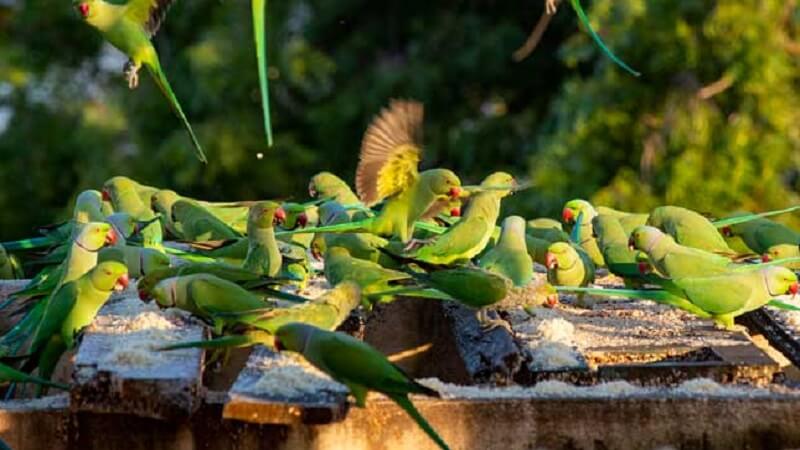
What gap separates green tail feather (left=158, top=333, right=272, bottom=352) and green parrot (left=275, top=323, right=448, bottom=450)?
161 mm

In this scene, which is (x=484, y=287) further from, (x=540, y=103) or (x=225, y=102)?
(x=540, y=103)

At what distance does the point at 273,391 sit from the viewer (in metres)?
3.02

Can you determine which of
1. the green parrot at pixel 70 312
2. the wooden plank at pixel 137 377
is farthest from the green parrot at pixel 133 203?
the wooden plank at pixel 137 377

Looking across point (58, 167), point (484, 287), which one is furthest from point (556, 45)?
point (484, 287)

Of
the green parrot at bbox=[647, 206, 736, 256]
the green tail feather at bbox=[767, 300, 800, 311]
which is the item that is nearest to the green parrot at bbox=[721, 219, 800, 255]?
the green parrot at bbox=[647, 206, 736, 256]

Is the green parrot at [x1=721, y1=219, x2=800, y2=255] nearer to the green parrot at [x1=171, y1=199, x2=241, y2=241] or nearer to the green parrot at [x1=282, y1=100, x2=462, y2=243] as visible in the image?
the green parrot at [x1=282, y1=100, x2=462, y2=243]

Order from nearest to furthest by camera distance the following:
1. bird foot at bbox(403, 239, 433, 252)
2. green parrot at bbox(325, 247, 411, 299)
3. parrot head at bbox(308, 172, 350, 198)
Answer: green parrot at bbox(325, 247, 411, 299) < bird foot at bbox(403, 239, 433, 252) < parrot head at bbox(308, 172, 350, 198)

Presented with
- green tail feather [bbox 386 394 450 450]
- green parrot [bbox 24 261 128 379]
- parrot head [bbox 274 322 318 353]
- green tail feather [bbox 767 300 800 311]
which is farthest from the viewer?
green tail feather [bbox 767 300 800 311]

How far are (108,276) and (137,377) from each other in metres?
0.78

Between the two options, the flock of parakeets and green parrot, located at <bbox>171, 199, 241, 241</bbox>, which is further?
green parrot, located at <bbox>171, 199, 241, 241</bbox>

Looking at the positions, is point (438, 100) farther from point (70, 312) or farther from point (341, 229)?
point (70, 312)

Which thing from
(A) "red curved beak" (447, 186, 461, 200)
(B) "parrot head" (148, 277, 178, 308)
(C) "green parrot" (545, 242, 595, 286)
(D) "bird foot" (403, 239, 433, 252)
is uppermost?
(A) "red curved beak" (447, 186, 461, 200)

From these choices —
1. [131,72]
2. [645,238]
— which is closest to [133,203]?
[131,72]

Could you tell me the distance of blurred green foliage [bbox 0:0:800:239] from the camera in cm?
931
